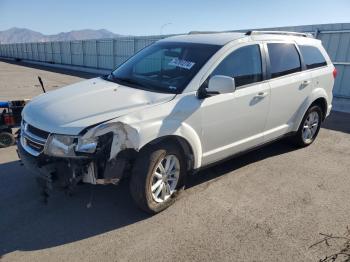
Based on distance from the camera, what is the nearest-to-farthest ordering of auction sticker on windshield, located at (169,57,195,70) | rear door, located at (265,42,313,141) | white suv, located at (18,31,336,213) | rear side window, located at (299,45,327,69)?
white suv, located at (18,31,336,213)
auction sticker on windshield, located at (169,57,195,70)
rear door, located at (265,42,313,141)
rear side window, located at (299,45,327,69)

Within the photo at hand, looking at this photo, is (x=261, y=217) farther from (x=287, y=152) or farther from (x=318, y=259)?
(x=287, y=152)

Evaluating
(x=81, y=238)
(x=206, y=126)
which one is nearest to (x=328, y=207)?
(x=206, y=126)

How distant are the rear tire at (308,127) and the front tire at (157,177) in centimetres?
271

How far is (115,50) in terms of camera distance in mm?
21719

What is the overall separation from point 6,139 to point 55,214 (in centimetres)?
267

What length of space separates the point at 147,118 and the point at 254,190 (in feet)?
6.11

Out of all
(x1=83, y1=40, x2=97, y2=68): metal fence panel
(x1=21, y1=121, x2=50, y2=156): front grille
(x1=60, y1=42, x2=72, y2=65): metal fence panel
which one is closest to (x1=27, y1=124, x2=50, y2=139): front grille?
(x1=21, y1=121, x2=50, y2=156): front grille

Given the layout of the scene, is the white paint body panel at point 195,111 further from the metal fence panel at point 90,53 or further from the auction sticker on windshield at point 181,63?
the metal fence panel at point 90,53

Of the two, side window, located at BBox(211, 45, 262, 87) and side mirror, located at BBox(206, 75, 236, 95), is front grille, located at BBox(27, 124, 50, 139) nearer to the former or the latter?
side mirror, located at BBox(206, 75, 236, 95)

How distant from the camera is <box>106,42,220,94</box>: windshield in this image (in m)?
3.91

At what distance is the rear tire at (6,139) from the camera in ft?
Result: 18.5

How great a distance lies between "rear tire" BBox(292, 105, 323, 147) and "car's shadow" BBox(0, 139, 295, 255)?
2.03 m

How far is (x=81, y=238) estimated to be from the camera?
10.8 feet

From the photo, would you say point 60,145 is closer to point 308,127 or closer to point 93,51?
point 308,127
